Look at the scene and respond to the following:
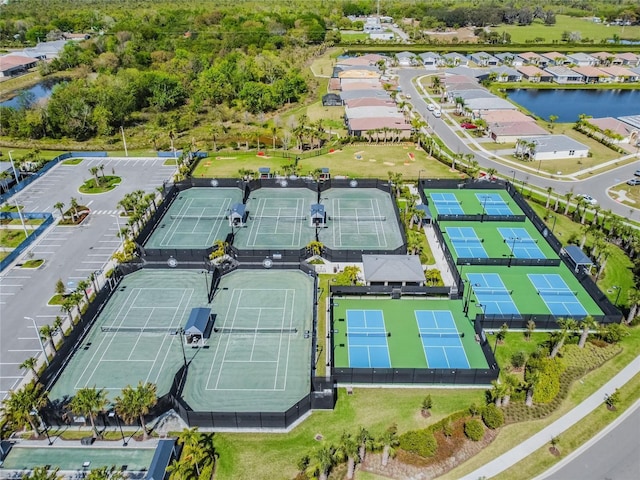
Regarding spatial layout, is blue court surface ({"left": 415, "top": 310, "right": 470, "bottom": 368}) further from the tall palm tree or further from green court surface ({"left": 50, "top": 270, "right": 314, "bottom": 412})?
the tall palm tree

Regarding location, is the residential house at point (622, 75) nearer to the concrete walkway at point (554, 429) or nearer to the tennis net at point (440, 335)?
the concrete walkway at point (554, 429)

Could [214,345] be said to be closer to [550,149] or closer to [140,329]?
[140,329]

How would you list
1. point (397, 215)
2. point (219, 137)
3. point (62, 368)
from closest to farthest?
point (62, 368)
point (397, 215)
point (219, 137)

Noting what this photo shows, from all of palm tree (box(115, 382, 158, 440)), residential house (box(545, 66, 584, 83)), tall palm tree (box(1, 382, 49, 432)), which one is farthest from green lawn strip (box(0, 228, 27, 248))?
residential house (box(545, 66, 584, 83))

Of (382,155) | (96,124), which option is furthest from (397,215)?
(96,124)

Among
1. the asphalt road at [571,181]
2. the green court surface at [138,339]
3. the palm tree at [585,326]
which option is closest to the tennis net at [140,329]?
the green court surface at [138,339]

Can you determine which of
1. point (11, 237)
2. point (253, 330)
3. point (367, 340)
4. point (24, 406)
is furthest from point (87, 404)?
point (11, 237)

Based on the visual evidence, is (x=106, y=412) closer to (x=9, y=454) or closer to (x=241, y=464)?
(x=9, y=454)
